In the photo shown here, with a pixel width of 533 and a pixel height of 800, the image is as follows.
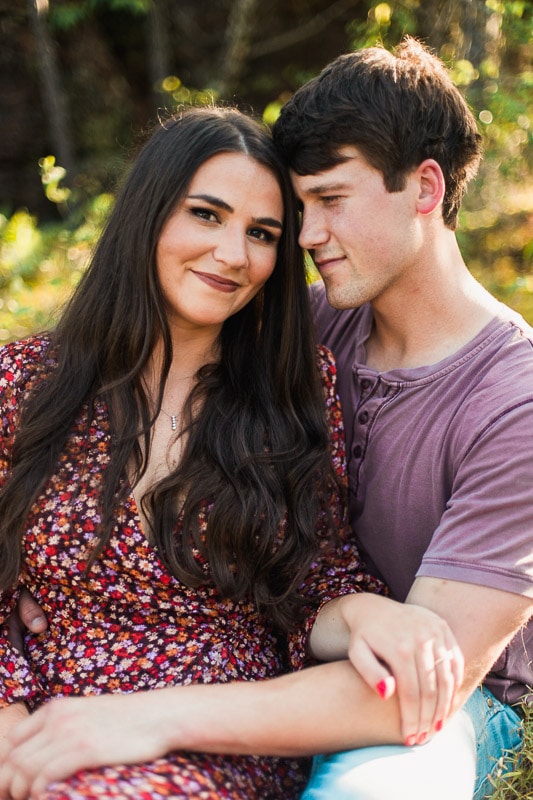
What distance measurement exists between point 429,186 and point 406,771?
1666 millimetres

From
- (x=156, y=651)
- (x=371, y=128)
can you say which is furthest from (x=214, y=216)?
(x=156, y=651)

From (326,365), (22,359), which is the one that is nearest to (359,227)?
(326,365)

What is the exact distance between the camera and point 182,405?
8.52ft

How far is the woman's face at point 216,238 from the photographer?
7.90 ft

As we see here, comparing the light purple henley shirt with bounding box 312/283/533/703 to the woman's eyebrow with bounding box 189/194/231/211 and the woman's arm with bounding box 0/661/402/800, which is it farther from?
the woman's eyebrow with bounding box 189/194/231/211

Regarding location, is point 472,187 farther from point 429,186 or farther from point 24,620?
point 24,620

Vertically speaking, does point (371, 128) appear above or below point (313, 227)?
above

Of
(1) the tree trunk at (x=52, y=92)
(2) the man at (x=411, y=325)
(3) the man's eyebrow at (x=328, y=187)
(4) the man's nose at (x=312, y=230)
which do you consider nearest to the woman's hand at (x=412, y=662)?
(2) the man at (x=411, y=325)

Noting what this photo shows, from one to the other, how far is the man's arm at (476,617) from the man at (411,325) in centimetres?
10

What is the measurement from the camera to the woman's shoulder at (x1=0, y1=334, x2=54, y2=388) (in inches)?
96.2

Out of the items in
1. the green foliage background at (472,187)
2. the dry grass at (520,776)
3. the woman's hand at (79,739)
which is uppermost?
the green foliage background at (472,187)

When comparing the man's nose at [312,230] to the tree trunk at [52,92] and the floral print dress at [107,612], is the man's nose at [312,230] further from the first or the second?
the tree trunk at [52,92]

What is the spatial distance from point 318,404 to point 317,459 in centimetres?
19

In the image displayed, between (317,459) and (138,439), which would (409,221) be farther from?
(138,439)
